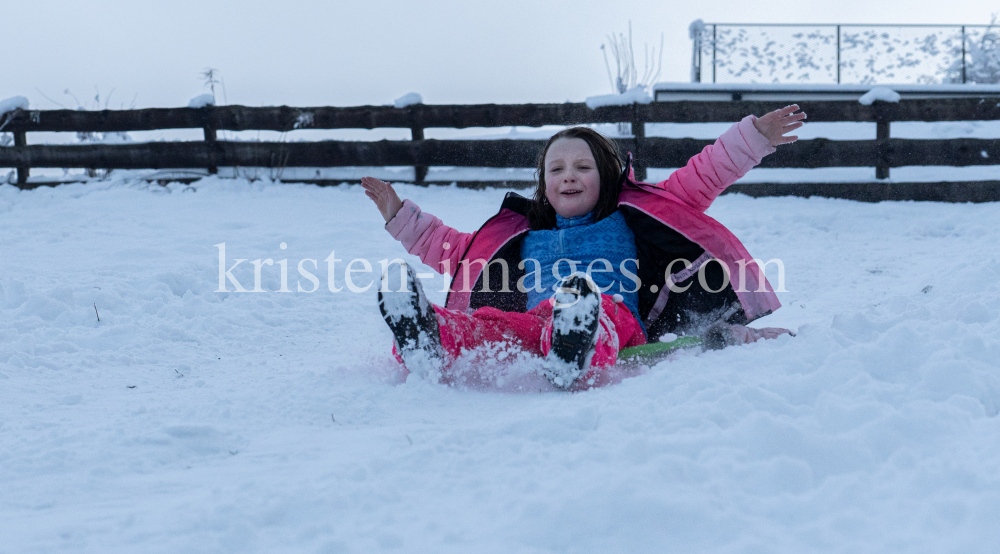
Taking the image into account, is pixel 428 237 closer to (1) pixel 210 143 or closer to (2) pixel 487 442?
(2) pixel 487 442

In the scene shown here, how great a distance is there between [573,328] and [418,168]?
19.1 ft

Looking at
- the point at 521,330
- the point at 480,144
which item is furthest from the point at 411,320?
the point at 480,144

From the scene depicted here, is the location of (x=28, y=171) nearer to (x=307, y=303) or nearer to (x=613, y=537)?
(x=307, y=303)

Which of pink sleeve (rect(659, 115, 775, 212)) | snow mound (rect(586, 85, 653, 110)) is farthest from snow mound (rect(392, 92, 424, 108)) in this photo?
pink sleeve (rect(659, 115, 775, 212))

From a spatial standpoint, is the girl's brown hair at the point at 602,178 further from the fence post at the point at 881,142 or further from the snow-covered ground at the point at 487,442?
the fence post at the point at 881,142

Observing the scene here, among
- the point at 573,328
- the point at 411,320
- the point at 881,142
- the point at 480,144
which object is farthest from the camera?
the point at 480,144

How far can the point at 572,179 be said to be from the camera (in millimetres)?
2793

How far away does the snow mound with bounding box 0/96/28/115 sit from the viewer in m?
7.51

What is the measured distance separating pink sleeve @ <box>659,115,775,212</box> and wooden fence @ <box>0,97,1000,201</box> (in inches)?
177

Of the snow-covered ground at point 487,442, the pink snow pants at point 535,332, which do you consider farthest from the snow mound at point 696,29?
the pink snow pants at point 535,332

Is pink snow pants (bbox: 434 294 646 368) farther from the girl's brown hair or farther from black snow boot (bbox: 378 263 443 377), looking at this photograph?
the girl's brown hair

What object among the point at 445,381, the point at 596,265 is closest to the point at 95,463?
the point at 445,381

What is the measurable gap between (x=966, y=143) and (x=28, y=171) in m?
9.76

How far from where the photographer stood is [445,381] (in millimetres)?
2262
